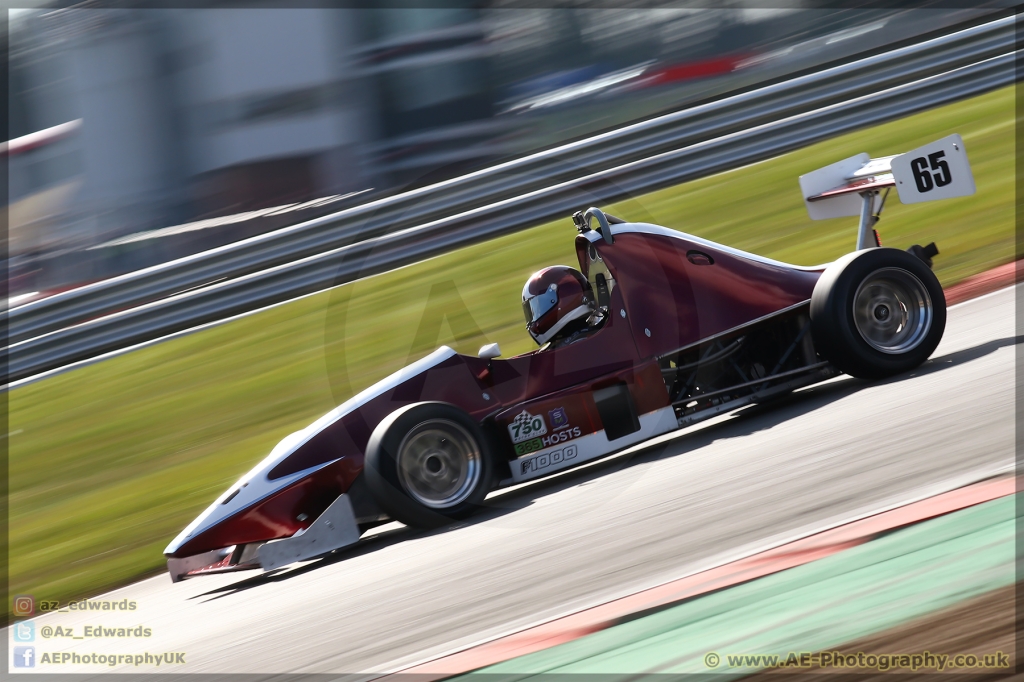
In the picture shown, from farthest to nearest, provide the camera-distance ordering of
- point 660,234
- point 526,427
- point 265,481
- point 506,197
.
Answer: point 506,197, point 660,234, point 526,427, point 265,481

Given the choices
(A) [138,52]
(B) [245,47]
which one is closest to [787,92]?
(B) [245,47]

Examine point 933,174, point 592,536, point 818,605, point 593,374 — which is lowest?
point 818,605

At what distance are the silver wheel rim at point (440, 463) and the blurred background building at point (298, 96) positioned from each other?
6.62 m

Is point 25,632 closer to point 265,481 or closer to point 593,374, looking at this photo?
point 265,481

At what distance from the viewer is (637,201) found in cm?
1002

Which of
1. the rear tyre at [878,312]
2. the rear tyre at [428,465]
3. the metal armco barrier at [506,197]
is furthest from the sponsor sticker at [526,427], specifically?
the metal armco barrier at [506,197]

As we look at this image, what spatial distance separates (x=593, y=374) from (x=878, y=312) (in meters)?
1.53

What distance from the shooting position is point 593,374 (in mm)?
4922

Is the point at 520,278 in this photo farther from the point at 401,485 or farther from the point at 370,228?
the point at 401,485

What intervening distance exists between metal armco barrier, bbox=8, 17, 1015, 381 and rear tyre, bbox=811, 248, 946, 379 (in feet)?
15.9

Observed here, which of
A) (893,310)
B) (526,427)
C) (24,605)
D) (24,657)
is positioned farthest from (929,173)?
(24,605)

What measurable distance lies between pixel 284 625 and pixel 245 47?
929 cm

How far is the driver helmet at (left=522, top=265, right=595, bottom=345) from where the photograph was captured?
5.07m

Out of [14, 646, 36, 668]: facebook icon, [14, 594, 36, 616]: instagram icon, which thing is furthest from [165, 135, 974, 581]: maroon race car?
[14, 594, 36, 616]: instagram icon
